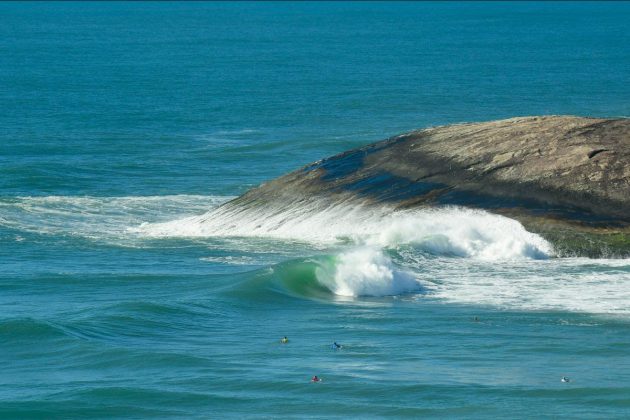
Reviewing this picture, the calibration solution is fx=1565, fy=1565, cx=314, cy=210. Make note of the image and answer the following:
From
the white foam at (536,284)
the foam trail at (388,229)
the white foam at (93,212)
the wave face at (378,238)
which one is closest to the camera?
the white foam at (536,284)

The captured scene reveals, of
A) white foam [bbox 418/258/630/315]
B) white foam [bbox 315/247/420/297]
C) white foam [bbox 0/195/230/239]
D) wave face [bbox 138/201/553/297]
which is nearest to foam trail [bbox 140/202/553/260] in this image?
wave face [bbox 138/201/553/297]

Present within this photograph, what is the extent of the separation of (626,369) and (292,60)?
99.6 meters

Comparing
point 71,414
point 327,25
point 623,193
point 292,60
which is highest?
point 327,25

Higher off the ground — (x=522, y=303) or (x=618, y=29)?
(x=618, y=29)

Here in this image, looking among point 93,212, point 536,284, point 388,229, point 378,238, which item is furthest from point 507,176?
point 93,212

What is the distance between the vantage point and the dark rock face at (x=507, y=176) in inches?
1458

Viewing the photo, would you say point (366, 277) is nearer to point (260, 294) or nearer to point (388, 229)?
point (260, 294)

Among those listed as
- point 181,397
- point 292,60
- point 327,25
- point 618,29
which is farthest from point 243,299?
point 327,25

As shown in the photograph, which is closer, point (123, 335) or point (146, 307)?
point (123, 335)

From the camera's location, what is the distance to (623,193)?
37.1 m

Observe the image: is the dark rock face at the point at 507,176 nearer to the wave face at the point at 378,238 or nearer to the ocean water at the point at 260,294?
the wave face at the point at 378,238

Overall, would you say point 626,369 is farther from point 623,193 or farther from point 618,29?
point 618,29

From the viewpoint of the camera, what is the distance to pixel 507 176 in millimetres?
38750

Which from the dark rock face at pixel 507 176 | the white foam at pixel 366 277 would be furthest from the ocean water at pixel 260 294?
the dark rock face at pixel 507 176
